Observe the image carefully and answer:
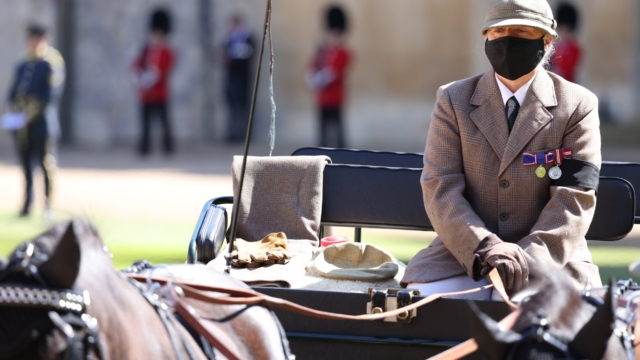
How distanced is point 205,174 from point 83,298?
38.1 ft

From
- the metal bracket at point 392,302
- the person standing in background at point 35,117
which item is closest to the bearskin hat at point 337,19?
the person standing in background at point 35,117

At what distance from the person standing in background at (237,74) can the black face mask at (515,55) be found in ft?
45.5

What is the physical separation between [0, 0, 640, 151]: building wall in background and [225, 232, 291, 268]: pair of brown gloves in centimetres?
1229

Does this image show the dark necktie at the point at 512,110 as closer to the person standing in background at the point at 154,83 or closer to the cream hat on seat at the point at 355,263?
the cream hat on seat at the point at 355,263

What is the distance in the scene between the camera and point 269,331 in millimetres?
2959

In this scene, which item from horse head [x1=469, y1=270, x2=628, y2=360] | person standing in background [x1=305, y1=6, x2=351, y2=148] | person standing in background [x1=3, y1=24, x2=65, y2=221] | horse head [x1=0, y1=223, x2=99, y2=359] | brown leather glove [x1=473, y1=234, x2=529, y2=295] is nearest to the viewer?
horse head [x1=0, y1=223, x2=99, y2=359]

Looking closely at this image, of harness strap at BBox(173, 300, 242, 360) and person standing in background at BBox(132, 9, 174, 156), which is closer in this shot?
harness strap at BBox(173, 300, 242, 360)

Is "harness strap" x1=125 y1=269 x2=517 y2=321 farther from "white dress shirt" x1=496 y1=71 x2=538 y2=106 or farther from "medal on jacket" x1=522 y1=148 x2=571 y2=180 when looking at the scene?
"white dress shirt" x1=496 y1=71 x2=538 y2=106

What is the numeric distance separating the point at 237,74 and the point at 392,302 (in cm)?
1441

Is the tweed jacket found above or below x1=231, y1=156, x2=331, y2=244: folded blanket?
above

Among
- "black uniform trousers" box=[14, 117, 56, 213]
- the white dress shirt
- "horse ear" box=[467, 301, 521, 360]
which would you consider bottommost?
"black uniform trousers" box=[14, 117, 56, 213]

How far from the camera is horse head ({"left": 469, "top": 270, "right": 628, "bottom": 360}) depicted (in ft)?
6.75

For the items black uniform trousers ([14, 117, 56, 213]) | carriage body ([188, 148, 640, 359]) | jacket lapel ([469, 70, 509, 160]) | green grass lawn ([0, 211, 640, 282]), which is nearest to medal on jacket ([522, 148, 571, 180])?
jacket lapel ([469, 70, 509, 160])

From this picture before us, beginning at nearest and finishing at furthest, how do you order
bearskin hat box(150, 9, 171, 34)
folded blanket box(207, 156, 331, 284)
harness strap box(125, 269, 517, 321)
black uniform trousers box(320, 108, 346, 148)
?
harness strap box(125, 269, 517, 321) → folded blanket box(207, 156, 331, 284) → black uniform trousers box(320, 108, 346, 148) → bearskin hat box(150, 9, 171, 34)
